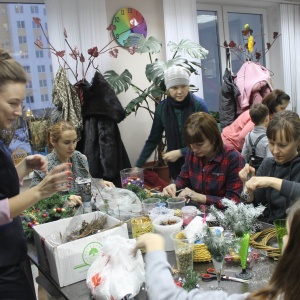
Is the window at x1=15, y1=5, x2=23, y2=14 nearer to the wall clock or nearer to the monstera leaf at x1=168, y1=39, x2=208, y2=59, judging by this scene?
the wall clock

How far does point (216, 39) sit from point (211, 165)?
127 inches

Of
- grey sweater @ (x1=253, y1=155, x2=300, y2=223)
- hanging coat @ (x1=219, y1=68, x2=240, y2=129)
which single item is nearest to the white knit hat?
grey sweater @ (x1=253, y1=155, x2=300, y2=223)

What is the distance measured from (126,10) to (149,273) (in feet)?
11.4

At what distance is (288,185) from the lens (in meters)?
1.71

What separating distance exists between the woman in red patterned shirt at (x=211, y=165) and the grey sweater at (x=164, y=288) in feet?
3.73

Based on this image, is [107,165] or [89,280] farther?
[107,165]

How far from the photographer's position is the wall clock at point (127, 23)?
3893mm

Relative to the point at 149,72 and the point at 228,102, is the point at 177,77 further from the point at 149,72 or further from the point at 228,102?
the point at 228,102

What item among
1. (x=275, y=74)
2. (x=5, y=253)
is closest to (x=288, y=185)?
(x=5, y=253)

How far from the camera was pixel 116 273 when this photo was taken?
3.88 feet

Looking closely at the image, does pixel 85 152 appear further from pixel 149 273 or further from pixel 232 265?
pixel 149 273

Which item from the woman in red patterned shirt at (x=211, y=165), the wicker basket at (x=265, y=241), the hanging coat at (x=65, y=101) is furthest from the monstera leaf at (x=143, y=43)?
the wicker basket at (x=265, y=241)

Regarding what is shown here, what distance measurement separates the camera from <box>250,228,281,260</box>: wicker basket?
54.6 inches

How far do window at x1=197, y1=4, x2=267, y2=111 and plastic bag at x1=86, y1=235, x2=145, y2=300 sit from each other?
388 centimetres
